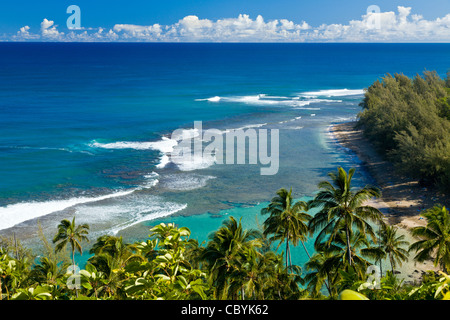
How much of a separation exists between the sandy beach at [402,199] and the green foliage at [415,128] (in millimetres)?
1273

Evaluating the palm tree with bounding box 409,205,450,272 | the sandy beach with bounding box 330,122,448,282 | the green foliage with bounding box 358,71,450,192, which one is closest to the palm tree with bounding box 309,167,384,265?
the palm tree with bounding box 409,205,450,272

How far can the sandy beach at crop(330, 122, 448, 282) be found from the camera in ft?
102

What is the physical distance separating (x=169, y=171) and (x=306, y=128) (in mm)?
32355

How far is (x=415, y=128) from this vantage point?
5075 centimetres

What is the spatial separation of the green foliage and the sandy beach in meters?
1.27

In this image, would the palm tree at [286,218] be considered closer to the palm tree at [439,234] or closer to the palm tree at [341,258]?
the palm tree at [341,258]

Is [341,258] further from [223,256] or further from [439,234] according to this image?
[223,256]

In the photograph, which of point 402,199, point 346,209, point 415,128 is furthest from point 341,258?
point 415,128

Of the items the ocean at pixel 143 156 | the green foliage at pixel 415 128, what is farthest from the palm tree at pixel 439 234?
the green foliage at pixel 415 128

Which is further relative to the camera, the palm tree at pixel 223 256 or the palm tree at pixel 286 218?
the palm tree at pixel 286 218

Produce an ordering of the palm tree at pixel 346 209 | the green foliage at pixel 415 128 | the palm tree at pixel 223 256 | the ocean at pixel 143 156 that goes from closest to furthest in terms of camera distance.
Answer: the palm tree at pixel 223 256 < the palm tree at pixel 346 209 < the ocean at pixel 143 156 < the green foliage at pixel 415 128

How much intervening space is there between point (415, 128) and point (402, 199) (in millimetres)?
11845

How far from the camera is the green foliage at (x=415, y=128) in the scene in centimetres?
4284
